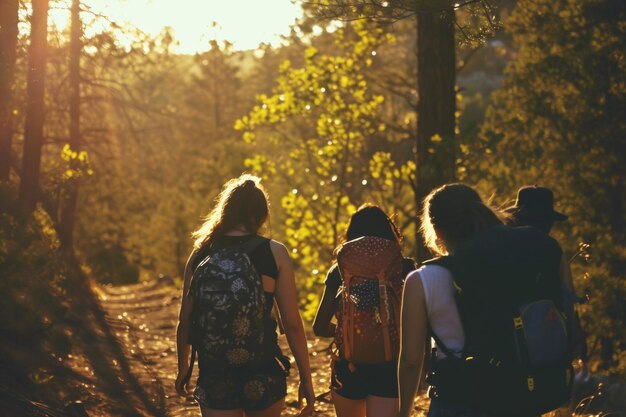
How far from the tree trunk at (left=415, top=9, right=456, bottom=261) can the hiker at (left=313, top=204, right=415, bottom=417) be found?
19.6 ft

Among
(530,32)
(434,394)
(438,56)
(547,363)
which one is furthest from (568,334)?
(530,32)

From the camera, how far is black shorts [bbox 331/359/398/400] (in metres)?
5.82

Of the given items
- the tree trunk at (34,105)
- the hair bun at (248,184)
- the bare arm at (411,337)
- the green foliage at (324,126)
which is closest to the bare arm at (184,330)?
the hair bun at (248,184)

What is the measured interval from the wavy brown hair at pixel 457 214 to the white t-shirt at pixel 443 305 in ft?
0.68

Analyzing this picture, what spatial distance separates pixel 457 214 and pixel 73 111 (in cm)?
1980

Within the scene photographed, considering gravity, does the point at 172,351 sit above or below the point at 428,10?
below

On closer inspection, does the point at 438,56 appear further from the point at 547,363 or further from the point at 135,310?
the point at 135,310

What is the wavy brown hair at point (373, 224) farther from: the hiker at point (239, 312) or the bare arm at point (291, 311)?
the hiker at point (239, 312)

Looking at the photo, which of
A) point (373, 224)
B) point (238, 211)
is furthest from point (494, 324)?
point (373, 224)

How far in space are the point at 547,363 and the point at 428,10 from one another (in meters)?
4.31

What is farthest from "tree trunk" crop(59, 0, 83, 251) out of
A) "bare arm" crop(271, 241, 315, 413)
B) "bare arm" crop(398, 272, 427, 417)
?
"bare arm" crop(398, 272, 427, 417)

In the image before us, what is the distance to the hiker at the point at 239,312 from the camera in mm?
5047

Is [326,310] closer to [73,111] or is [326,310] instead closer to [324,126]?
[324,126]

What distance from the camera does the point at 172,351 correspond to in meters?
14.7
